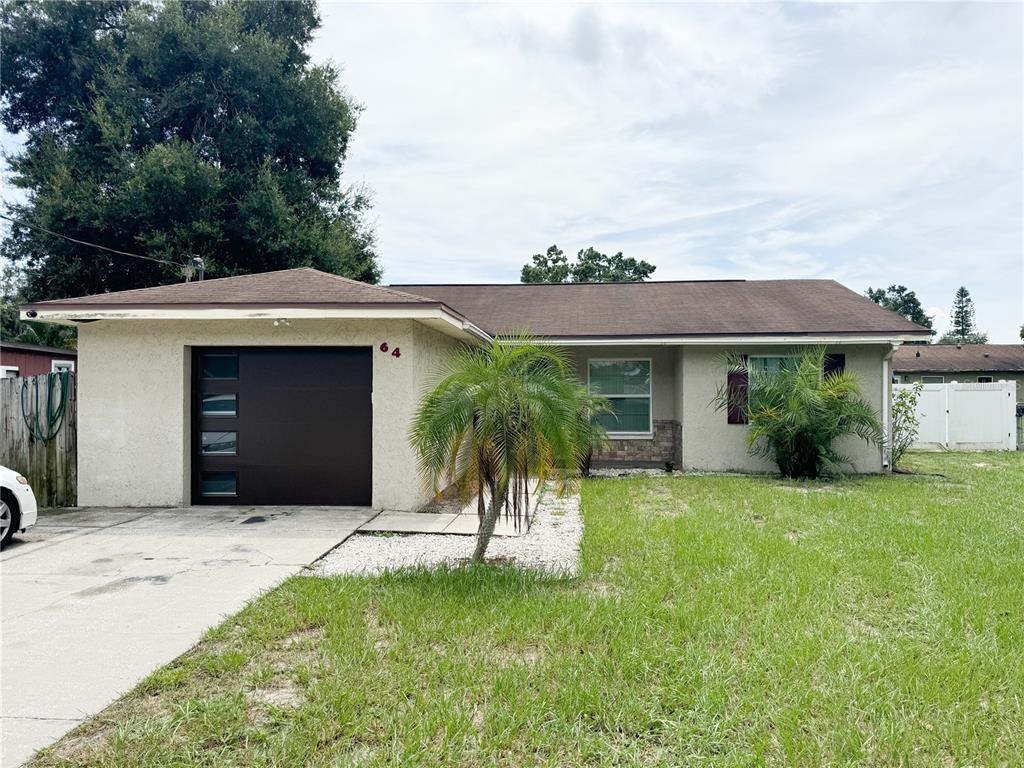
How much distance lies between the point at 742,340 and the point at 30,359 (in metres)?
18.4

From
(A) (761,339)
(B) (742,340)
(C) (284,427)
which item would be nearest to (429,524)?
(C) (284,427)

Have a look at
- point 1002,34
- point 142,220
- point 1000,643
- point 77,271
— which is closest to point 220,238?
point 142,220

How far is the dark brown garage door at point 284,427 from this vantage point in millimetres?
8680

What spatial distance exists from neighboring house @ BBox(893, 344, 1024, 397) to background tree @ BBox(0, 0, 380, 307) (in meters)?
26.8

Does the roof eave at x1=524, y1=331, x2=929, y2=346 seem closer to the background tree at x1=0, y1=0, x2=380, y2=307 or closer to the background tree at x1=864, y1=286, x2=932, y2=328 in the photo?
the background tree at x1=0, y1=0, x2=380, y2=307

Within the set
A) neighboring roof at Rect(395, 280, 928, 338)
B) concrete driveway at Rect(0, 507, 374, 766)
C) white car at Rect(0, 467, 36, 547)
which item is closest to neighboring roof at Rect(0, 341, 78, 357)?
neighboring roof at Rect(395, 280, 928, 338)

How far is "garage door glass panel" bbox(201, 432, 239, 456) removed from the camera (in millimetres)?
8828

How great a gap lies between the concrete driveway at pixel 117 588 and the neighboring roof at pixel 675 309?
6.42 metres

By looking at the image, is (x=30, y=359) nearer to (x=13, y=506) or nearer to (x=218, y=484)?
(x=218, y=484)

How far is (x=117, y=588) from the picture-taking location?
17.1 feet

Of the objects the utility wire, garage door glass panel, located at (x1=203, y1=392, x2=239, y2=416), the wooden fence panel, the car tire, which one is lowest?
the car tire

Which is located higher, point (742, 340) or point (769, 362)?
point (742, 340)

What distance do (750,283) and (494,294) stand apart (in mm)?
6532

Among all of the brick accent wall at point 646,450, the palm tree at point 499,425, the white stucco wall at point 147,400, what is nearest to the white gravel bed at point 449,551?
the palm tree at point 499,425
